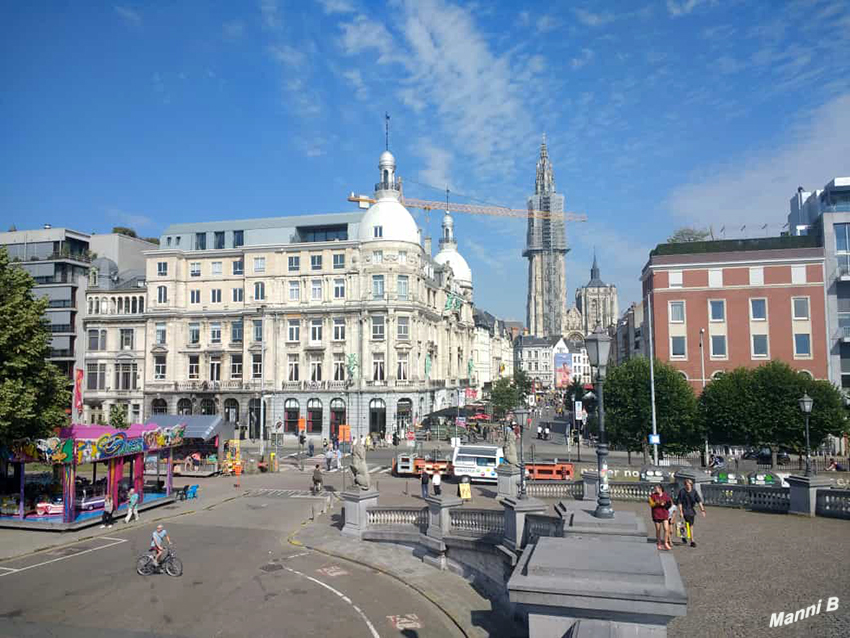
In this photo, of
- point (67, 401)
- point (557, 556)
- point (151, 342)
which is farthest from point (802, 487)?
point (151, 342)

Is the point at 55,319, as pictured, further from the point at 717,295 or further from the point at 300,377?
the point at 717,295

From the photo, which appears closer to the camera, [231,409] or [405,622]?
[405,622]

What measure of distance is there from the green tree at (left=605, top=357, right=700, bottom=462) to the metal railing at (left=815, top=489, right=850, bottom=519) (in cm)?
2065

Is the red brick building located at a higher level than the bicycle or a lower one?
higher

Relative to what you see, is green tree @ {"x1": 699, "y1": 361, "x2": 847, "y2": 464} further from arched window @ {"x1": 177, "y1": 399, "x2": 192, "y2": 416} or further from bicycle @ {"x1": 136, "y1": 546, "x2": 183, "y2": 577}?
arched window @ {"x1": 177, "y1": 399, "x2": 192, "y2": 416}

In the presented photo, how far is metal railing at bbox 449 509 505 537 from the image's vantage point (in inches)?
742

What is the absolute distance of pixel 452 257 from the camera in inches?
3834

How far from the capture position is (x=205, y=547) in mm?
21297

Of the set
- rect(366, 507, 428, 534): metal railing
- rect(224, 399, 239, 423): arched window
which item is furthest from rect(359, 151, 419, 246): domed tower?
rect(366, 507, 428, 534): metal railing

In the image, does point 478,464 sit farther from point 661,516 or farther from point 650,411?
point 661,516

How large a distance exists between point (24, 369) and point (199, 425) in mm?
16505

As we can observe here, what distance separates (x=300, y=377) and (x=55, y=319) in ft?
90.8

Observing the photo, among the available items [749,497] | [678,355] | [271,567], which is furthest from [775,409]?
[271,567]

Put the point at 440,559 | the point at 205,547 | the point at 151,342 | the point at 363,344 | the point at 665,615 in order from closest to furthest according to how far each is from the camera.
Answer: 1. the point at 665,615
2. the point at 440,559
3. the point at 205,547
4. the point at 363,344
5. the point at 151,342
